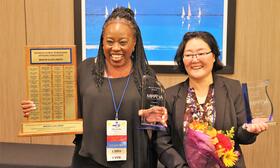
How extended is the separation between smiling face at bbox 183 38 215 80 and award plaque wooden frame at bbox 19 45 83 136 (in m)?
0.62

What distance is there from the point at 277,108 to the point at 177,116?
1500 mm

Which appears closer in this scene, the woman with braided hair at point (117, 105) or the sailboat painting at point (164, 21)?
the woman with braided hair at point (117, 105)

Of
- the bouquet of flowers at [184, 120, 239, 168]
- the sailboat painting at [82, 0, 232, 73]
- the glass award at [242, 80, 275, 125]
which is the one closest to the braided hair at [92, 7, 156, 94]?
the bouquet of flowers at [184, 120, 239, 168]

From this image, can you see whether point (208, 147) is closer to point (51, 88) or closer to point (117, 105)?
point (117, 105)

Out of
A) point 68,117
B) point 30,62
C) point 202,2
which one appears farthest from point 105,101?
point 202,2

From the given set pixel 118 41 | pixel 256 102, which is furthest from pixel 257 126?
pixel 118 41

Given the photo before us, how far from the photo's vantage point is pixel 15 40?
3201mm

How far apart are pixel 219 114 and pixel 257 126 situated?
0.20 meters

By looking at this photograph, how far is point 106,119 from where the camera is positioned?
1.87m

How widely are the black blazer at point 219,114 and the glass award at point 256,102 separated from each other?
0.31ft

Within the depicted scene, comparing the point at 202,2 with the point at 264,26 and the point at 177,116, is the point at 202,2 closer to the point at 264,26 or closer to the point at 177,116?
the point at 264,26

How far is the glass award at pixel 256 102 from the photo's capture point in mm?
1704

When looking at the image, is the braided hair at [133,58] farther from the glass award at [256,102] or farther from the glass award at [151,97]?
the glass award at [256,102]

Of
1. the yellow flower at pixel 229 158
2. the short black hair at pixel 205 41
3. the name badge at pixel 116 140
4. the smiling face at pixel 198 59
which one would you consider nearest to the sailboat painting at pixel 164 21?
the short black hair at pixel 205 41
